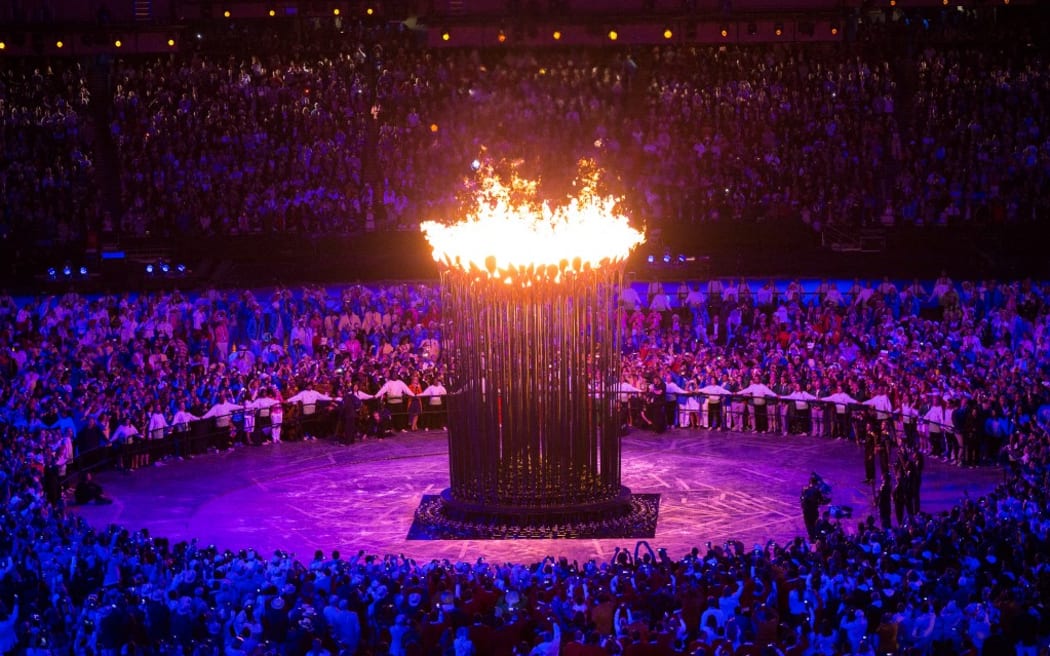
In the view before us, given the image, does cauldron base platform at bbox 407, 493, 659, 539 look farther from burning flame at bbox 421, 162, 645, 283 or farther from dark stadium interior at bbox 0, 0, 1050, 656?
burning flame at bbox 421, 162, 645, 283

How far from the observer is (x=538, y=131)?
4531 cm

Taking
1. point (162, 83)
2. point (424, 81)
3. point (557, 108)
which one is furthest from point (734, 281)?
point (162, 83)

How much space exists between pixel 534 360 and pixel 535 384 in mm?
409

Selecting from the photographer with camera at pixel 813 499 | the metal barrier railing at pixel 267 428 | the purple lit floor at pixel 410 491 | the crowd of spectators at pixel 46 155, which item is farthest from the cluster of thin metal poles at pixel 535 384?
the crowd of spectators at pixel 46 155

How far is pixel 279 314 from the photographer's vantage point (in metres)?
37.9

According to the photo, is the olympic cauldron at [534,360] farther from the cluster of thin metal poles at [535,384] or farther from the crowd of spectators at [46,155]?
the crowd of spectators at [46,155]

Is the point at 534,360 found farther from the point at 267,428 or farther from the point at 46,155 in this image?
the point at 46,155

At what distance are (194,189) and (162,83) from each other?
5.44 m

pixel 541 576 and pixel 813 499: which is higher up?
pixel 813 499

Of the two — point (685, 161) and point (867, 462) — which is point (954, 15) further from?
point (867, 462)

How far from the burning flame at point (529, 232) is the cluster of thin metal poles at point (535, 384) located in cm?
26

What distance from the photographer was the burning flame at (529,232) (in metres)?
24.7

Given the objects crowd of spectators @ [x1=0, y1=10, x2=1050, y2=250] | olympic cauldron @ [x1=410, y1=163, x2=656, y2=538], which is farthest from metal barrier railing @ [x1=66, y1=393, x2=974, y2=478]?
crowd of spectators @ [x1=0, y1=10, x2=1050, y2=250]

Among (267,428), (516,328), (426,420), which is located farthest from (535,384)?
(267,428)
